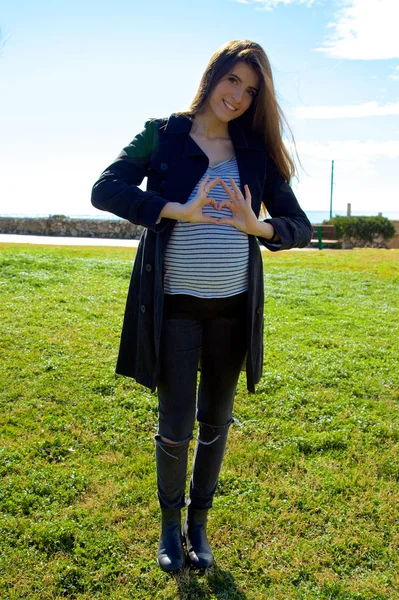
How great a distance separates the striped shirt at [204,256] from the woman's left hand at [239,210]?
6 cm

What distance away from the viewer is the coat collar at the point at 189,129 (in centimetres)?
242

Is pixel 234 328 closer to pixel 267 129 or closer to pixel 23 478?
pixel 267 129

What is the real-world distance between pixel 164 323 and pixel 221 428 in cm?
60

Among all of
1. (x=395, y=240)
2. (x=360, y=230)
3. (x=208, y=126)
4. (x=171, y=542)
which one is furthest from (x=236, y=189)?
(x=395, y=240)

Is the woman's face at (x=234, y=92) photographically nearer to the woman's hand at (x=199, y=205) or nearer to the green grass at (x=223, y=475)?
the woman's hand at (x=199, y=205)

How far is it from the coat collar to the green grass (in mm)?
1879

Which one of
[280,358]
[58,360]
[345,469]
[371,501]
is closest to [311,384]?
[280,358]

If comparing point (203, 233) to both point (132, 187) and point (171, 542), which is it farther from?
point (171, 542)

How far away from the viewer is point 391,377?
533cm

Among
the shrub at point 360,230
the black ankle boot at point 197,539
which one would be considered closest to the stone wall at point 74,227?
the shrub at point 360,230

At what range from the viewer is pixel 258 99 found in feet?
8.16

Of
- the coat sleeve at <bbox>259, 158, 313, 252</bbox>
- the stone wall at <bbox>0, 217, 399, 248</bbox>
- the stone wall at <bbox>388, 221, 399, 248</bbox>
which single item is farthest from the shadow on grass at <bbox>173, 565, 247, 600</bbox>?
the stone wall at <bbox>388, 221, 399, 248</bbox>

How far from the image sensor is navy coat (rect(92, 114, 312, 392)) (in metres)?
2.31

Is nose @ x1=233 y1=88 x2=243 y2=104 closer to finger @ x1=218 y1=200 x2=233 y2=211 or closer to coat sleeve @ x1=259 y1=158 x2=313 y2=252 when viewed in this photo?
coat sleeve @ x1=259 y1=158 x2=313 y2=252
